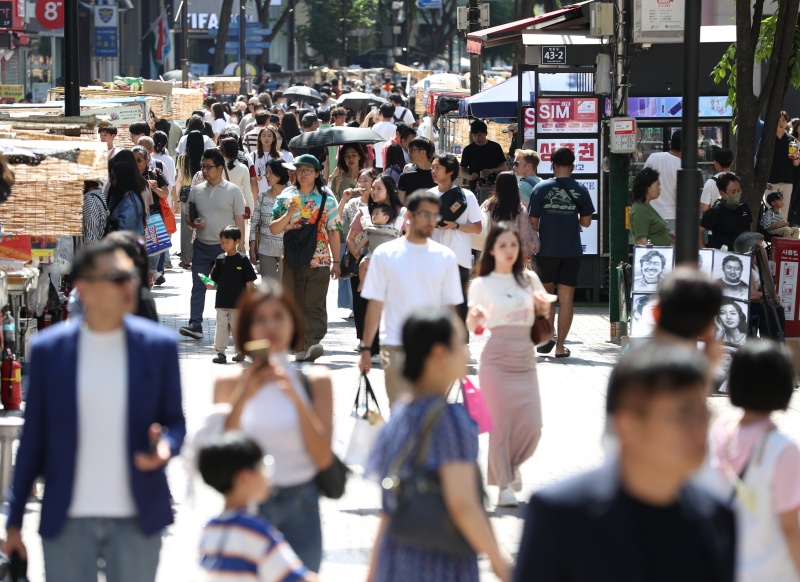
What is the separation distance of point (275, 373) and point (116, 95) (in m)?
19.7

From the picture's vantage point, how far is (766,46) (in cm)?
1464

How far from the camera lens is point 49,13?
48219 mm

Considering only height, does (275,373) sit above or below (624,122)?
below

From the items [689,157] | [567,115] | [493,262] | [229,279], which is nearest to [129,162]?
[229,279]

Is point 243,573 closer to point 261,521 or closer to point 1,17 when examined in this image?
point 261,521

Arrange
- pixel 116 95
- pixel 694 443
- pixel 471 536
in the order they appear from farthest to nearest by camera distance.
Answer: pixel 116 95
pixel 471 536
pixel 694 443

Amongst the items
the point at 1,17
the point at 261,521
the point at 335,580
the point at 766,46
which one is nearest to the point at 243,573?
the point at 261,521

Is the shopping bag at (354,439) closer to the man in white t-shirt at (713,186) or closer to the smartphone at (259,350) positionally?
the smartphone at (259,350)

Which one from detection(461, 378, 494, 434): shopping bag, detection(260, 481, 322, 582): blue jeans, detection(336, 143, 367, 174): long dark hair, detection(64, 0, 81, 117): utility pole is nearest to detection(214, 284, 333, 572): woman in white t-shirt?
detection(260, 481, 322, 582): blue jeans

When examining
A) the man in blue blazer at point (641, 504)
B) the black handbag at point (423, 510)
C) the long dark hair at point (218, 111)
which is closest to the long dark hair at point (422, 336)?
the black handbag at point (423, 510)

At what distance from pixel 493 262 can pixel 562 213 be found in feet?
17.5

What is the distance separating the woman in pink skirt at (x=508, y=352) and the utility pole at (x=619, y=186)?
602 cm

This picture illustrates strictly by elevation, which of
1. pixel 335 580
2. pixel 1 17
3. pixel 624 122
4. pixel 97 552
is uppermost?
pixel 1 17

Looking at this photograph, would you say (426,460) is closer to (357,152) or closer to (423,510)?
(423,510)
